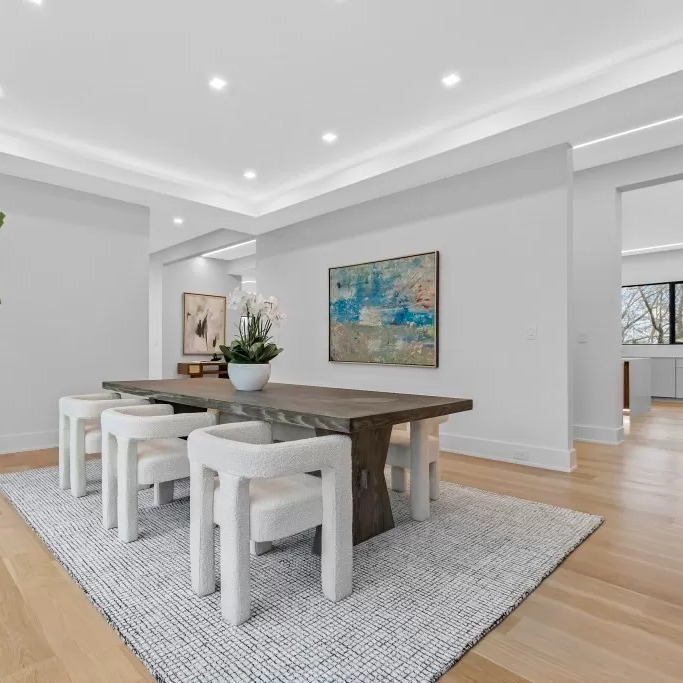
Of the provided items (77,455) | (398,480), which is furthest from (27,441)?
(398,480)

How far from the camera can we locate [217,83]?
10.5 ft

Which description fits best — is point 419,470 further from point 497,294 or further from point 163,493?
point 497,294

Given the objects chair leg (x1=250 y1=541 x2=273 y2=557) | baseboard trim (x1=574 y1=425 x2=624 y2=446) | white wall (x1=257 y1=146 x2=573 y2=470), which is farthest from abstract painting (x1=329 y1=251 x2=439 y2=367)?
chair leg (x1=250 y1=541 x2=273 y2=557)

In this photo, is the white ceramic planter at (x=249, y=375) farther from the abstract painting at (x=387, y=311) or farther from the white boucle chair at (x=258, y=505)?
the abstract painting at (x=387, y=311)

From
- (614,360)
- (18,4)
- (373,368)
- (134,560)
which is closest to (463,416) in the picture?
(373,368)

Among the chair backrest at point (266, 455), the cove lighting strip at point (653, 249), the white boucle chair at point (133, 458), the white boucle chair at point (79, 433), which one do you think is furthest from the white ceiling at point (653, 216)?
the white boucle chair at point (79, 433)

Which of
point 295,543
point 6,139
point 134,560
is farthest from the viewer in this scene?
point 6,139

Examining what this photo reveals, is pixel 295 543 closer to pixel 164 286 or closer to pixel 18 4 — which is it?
pixel 18 4

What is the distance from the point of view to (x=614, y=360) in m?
4.43

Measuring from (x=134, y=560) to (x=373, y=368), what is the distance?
10.6ft

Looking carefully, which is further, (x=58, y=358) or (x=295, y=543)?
(x=58, y=358)

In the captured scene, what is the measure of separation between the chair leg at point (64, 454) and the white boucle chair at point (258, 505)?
1.69m

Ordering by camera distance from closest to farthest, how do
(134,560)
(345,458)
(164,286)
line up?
(345,458) < (134,560) < (164,286)

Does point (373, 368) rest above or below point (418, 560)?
above
